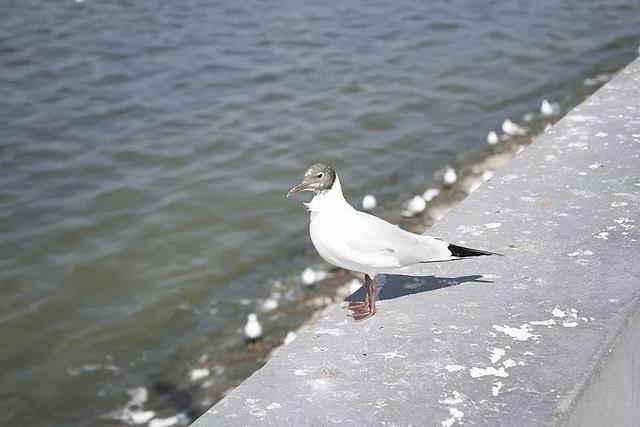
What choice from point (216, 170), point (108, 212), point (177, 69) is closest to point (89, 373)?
point (108, 212)

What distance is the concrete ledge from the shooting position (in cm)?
341

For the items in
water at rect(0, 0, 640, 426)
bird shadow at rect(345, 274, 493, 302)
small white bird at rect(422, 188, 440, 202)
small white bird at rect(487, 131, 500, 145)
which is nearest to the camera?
bird shadow at rect(345, 274, 493, 302)

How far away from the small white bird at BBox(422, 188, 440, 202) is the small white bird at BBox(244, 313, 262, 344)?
2843 millimetres

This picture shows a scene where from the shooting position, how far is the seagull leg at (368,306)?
407 centimetres

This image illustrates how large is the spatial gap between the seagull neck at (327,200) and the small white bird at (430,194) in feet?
16.1

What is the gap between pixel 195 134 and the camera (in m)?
10.2

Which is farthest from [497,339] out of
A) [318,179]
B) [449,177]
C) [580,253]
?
[449,177]

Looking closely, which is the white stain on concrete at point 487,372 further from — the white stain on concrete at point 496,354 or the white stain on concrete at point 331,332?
the white stain on concrete at point 331,332

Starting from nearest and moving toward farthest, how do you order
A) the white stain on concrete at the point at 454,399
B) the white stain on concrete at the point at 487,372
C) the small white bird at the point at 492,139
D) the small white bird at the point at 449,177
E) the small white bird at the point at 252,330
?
the white stain on concrete at the point at 454,399 → the white stain on concrete at the point at 487,372 → the small white bird at the point at 252,330 → the small white bird at the point at 449,177 → the small white bird at the point at 492,139

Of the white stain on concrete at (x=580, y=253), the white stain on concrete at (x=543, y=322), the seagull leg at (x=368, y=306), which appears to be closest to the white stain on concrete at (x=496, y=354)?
the white stain on concrete at (x=543, y=322)

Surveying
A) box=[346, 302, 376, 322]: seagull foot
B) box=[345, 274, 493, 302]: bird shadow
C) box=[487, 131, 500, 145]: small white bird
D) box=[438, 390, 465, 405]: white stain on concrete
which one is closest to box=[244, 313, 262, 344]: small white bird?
box=[345, 274, 493, 302]: bird shadow

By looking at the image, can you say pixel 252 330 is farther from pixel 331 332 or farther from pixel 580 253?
pixel 580 253

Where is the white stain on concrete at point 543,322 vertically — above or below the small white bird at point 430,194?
above

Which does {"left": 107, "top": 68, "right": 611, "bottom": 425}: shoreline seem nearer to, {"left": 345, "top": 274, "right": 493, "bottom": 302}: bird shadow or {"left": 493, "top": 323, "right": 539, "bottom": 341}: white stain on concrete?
{"left": 345, "top": 274, "right": 493, "bottom": 302}: bird shadow
